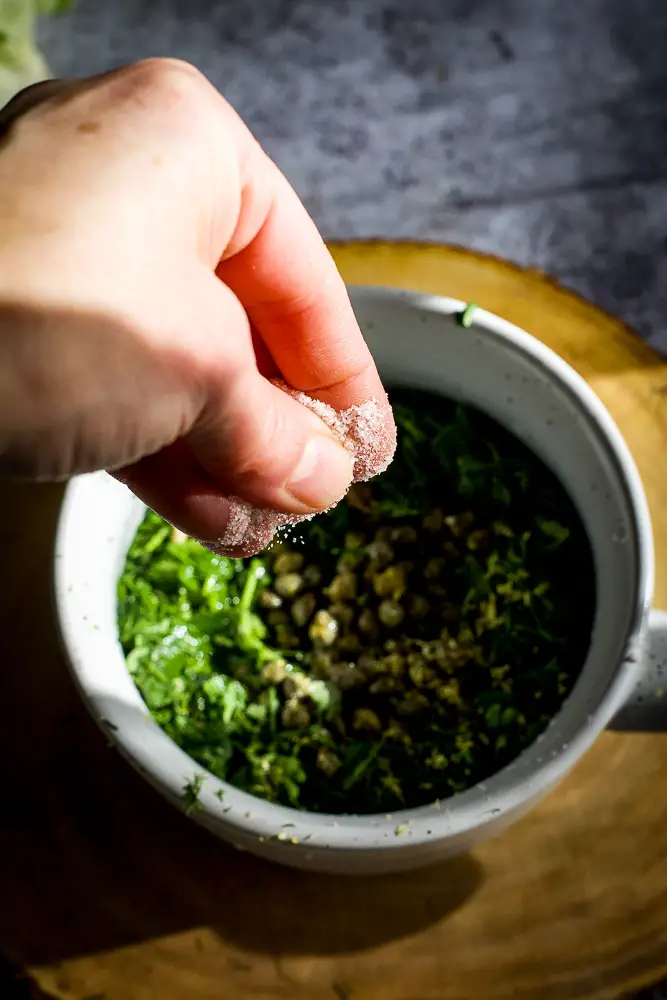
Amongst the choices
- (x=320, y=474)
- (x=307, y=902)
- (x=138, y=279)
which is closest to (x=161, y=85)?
(x=138, y=279)

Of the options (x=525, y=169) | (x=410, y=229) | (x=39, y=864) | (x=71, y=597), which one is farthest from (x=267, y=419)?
(x=525, y=169)

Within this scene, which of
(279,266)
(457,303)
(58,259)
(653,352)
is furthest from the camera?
(653,352)

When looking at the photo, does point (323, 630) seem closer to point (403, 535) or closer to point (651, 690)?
point (403, 535)

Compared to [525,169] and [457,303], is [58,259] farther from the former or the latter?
[525,169]

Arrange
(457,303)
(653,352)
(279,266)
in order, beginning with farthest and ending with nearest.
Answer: (653,352), (457,303), (279,266)

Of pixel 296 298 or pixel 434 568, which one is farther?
pixel 434 568

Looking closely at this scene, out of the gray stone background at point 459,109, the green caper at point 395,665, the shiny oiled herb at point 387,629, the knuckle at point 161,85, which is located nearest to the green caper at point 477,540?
the shiny oiled herb at point 387,629
